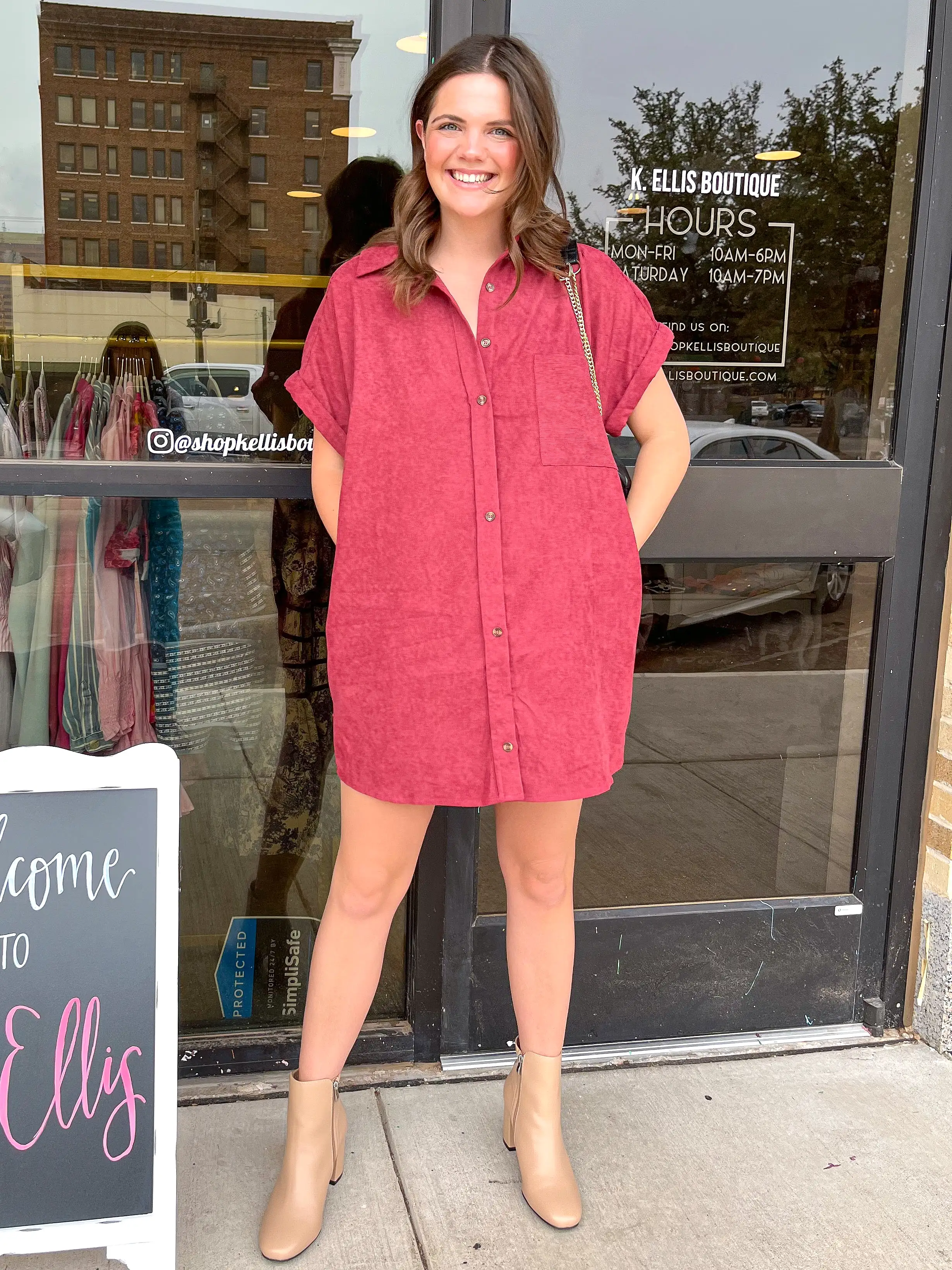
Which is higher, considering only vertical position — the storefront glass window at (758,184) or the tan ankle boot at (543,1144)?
the storefront glass window at (758,184)

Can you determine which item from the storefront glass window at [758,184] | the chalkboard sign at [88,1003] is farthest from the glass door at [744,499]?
the chalkboard sign at [88,1003]

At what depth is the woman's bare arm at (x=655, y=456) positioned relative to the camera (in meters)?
2.01

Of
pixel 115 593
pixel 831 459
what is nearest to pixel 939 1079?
pixel 831 459

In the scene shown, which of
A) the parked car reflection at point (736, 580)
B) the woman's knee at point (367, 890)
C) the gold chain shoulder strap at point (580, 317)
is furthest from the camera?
the parked car reflection at point (736, 580)

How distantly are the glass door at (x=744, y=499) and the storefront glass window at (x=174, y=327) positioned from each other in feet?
1.37

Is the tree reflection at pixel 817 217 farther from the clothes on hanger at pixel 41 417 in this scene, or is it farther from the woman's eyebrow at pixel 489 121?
the clothes on hanger at pixel 41 417

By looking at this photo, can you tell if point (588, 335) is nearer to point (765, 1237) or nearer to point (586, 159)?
A: point (586, 159)

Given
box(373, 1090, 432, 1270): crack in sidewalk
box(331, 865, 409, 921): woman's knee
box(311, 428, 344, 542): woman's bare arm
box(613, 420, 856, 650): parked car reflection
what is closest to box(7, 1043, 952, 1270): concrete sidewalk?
box(373, 1090, 432, 1270): crack in sidewalk

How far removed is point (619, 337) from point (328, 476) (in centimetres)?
53

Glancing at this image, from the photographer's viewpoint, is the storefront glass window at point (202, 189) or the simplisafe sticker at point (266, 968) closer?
the storefront glass window at point (202, 189)

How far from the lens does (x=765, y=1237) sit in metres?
2.04

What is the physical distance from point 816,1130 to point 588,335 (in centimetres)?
159

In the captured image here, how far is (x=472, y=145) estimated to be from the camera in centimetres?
179

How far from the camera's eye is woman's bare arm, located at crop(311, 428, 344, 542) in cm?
198
